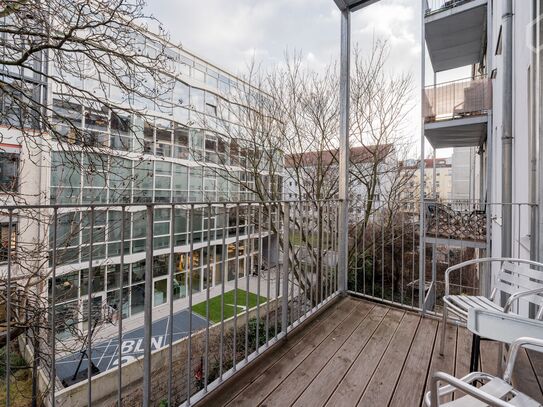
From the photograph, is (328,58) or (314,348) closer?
(314,348)

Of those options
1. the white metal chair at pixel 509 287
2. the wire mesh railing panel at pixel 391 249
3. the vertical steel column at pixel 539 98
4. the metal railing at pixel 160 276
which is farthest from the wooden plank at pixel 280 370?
the wire mesh railing panel at pixel 391 249

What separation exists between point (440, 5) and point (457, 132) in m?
2.42

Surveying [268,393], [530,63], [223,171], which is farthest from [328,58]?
[268,393]

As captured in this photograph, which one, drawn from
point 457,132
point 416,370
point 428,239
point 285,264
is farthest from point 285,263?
point 457,132

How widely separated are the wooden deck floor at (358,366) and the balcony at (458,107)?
4.30 m

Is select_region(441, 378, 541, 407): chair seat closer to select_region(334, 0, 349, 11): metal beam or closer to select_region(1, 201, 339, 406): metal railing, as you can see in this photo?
select_region(1, 201, 339, 406): metal railing

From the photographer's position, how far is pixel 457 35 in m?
5.86

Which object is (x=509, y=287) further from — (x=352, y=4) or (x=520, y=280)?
(x=352, y=4)

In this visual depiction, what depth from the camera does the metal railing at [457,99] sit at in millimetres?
4969

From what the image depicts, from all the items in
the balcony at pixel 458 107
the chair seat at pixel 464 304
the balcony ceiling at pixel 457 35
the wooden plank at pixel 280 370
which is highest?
the balcony ceiling at pixel 457 35

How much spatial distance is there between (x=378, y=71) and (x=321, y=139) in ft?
5.68

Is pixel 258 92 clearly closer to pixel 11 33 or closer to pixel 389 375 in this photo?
pixel 11 33

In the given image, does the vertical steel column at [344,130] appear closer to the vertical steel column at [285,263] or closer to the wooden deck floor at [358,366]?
the wooden deck floor at [358,366]

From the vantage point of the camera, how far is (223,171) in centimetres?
→ 602
